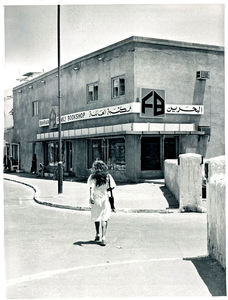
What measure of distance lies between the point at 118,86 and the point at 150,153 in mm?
3766

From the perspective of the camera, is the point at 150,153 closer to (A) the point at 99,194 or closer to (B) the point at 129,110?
(B) the point at 129,110

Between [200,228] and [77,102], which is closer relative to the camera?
[200,228]

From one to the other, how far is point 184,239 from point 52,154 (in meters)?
21.3

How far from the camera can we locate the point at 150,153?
2055cm

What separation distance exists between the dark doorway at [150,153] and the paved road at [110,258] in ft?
31.0

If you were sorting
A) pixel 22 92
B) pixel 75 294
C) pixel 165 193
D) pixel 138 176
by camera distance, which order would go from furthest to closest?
1. pixel 22 92
2. pixel 138 176
3. pixel 165 193
4. pixel 75 294

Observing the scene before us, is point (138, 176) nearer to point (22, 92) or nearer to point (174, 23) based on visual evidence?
point (174, 23)

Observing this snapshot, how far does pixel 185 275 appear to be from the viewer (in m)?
5.85

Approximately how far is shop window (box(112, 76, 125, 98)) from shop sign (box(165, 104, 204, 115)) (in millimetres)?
2427

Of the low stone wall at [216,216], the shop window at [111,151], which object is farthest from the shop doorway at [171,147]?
the low stone wall at [216,216]

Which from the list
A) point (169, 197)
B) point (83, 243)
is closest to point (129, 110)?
point (169, 197)

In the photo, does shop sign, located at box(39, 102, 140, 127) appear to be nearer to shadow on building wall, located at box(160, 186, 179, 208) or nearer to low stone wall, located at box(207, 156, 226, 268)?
shadow on building wall, located at box(160, 186, 179, 208)
